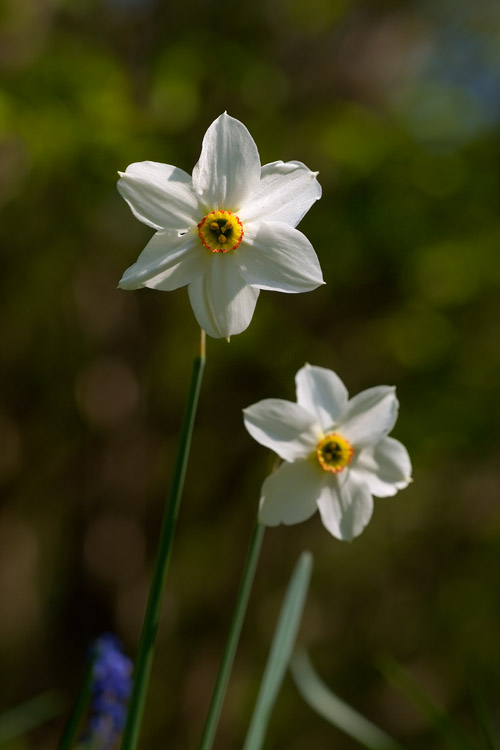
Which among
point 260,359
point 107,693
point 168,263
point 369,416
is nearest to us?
point 168,263

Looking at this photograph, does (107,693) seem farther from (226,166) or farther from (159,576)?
(226,166)

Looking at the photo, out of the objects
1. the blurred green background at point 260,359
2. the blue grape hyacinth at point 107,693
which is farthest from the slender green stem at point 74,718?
the blurred green background at point 260,359

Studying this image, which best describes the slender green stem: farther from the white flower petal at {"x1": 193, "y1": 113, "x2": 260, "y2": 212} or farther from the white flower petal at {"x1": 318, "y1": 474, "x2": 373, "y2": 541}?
the white flower petal at {"x1": 193, "y1": 113, "x2": 260, "y2": 212}

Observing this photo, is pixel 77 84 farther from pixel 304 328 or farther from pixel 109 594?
pixel 109 594

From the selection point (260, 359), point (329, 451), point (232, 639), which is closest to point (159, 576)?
point (232, 639)

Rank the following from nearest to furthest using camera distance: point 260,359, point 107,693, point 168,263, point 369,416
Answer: point 168,263 → point 369,416 → point 107,693 → point 260,359

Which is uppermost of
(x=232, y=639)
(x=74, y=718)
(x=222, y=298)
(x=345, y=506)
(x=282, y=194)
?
(x=282, y=194)
